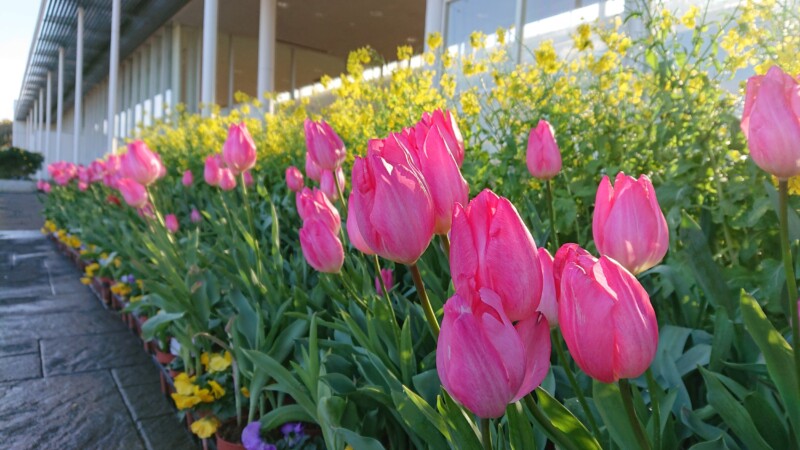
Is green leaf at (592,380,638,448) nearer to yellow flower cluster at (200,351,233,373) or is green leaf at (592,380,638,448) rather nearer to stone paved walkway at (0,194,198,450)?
yellow flower cluster at (200,351,233,373)

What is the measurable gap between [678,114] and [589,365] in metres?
1.35

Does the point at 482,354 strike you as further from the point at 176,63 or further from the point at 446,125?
the point at 176,63

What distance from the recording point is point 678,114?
1644 millimetres

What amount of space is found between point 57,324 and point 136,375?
124 centimetres

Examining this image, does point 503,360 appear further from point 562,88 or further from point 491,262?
point 562,88

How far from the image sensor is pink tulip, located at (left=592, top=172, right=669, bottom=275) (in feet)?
2.11

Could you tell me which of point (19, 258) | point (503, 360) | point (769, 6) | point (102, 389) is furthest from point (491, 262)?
point (19, 258)

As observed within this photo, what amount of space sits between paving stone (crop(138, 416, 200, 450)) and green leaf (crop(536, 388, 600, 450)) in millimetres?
1654

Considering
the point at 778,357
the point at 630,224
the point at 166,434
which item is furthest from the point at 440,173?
the point at 166,434

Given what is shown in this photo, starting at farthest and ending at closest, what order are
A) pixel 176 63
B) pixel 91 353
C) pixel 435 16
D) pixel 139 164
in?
pixel 176 63, pixel 435 16, pixel 91 353, pixel 139 164

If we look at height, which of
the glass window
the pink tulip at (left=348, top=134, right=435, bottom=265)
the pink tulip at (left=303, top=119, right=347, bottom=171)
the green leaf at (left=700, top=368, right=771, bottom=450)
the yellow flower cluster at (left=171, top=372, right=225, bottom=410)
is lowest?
the yellow flower cluster at (left=171, top=372, right=225, bottom=410)

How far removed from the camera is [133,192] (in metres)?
2.33

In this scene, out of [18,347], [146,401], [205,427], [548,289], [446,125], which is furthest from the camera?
[18,347]

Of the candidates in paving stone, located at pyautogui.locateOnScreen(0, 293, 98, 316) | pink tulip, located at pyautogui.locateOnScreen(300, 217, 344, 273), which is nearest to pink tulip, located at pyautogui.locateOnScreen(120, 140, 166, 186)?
pink tulip, located at pyautogui.locateOnScreen(300, 217, 344, 273)
